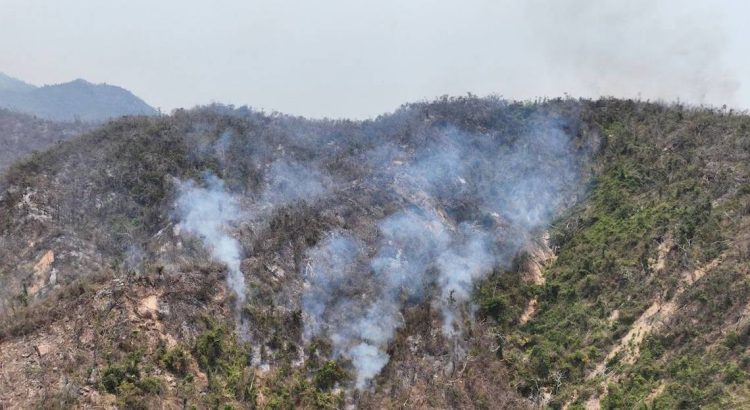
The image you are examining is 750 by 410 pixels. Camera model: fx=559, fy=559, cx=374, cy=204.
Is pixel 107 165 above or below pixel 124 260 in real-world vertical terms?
above

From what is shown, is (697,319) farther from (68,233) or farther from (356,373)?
(68,233)

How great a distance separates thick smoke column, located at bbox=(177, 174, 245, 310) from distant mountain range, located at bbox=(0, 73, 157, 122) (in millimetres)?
106336

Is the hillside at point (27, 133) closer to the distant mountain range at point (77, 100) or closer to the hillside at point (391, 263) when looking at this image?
the hillside at point (391, 263)

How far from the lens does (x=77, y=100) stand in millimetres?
136875

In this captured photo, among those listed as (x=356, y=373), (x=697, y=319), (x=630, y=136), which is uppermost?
(x=630, y=136)

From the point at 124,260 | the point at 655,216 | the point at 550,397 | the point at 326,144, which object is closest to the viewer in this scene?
the point at 550,397

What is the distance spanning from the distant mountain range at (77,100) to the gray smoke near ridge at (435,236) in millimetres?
110665

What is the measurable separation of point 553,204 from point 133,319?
24653 mm

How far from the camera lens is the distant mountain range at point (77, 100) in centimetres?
13150

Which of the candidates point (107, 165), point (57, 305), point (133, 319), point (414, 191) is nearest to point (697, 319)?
point (414, 191)

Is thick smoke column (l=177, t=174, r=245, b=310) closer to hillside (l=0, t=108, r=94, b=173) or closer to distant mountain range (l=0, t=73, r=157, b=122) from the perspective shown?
hillside (l=0, t=108, r=94, b=173)

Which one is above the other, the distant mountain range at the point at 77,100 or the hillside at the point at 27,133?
the distant mountain range at the point at 77,100

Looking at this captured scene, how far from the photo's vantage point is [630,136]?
117ft

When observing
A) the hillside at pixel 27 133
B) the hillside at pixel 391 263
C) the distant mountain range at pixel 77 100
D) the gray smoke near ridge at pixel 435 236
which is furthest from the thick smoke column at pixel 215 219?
the distant mountain range at pixel 77 100
